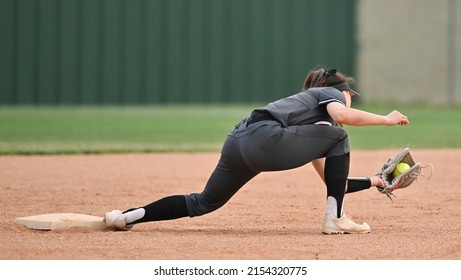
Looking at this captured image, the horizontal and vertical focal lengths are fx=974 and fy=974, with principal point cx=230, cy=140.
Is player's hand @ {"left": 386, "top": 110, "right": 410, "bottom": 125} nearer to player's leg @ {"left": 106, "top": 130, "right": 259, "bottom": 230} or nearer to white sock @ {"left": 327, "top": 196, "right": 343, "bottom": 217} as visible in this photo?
white sock @ {"left": 327, "top": 196, "right": 343, "bottom": 217}

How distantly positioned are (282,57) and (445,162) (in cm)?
970

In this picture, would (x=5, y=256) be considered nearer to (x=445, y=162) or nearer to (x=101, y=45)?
(x=445, y=162)

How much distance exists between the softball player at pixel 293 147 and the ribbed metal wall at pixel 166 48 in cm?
1298

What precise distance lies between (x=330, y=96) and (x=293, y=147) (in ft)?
1.06

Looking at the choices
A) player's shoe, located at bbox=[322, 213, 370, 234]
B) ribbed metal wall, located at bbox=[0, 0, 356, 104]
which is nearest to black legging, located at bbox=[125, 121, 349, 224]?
player's shoe, located at bbox=[322, 213, 370, 234]

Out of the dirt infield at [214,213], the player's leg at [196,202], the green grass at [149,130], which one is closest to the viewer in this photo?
the dirt infield at [214,213]

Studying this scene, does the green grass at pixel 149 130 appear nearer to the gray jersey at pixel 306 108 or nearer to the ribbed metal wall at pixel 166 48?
the ribbed metal wall at pixel 166 48

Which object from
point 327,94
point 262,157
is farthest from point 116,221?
point 327,94

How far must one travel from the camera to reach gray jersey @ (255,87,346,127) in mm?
5000

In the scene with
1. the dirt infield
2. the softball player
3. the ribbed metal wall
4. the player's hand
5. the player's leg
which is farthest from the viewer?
the ribbed metal wall

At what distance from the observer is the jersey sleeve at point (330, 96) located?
4.96 m

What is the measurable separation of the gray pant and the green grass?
5.33 metres

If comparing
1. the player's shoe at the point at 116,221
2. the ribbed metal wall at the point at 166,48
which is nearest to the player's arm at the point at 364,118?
the player's shoe at the point at 116,221
